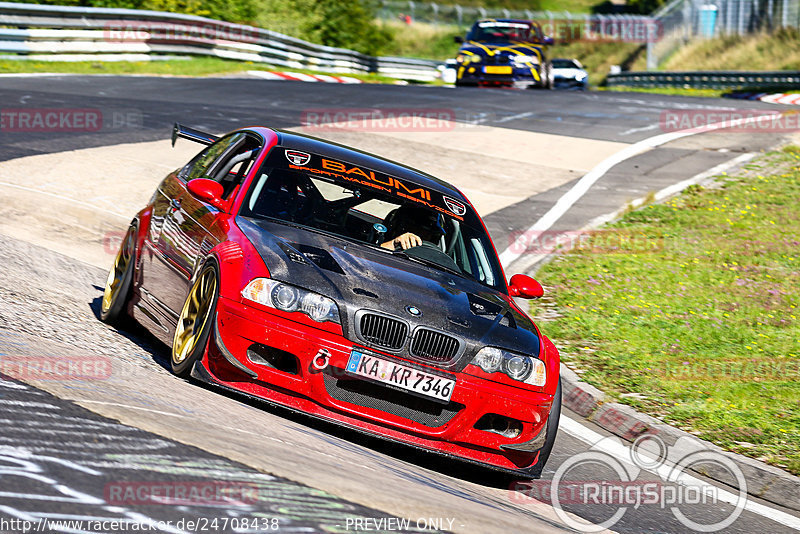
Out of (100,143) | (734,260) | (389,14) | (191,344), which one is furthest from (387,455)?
(389,14)

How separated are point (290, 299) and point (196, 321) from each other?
0.62m

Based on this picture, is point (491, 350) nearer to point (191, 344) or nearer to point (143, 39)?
point (191, 344)

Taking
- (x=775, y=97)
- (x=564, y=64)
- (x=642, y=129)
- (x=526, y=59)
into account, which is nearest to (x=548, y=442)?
(x=642, y=129)

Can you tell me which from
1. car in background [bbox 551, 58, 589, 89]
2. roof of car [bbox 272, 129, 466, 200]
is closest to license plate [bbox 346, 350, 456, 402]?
roof of car [bbox 272, 129, 466, 200]

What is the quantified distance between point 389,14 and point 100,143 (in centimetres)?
4533

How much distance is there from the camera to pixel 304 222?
6.38m

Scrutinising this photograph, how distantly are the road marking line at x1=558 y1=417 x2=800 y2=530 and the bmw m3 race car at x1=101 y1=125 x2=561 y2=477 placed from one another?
1.02m

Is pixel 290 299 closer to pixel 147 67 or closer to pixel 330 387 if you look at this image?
pixel 330 387

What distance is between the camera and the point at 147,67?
2641 centimetres

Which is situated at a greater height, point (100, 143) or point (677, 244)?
point (100, 143)

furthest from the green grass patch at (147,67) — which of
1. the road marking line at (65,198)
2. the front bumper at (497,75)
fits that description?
the road marking line at (65,198)

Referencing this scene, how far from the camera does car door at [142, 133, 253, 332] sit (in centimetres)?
623

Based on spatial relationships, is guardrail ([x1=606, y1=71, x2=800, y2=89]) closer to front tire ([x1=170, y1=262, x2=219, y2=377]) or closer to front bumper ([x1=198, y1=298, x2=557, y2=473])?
front bumper ([x1=198, y1=298, x2=557, y2=473])

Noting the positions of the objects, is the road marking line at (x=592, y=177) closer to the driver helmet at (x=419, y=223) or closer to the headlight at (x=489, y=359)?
the driver helmet at (x=419, y=223)
